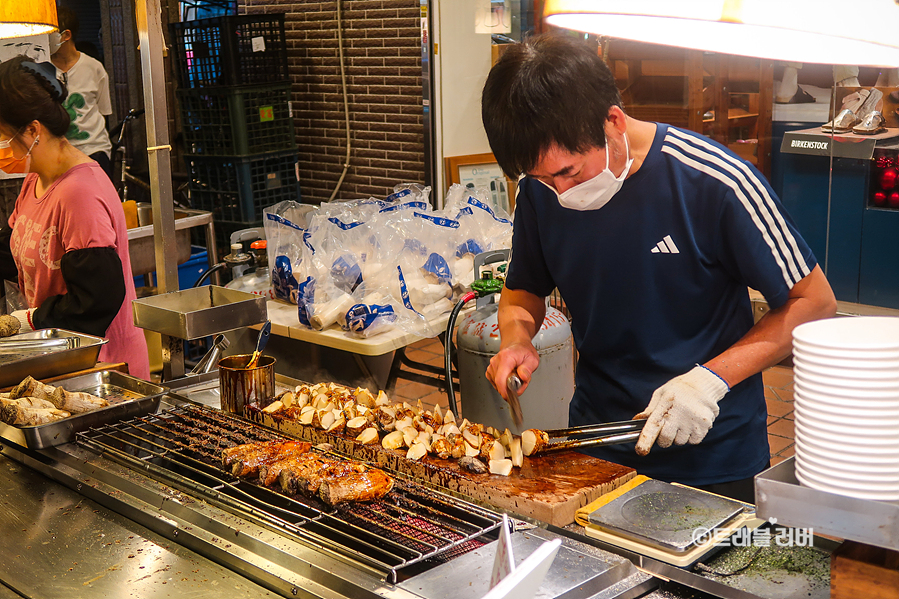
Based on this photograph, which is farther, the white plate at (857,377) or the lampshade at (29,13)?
the lampshade at (29,13)

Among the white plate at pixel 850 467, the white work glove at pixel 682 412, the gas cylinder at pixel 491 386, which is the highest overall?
the white plate at pixel 850 467

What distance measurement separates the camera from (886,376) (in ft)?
3.06

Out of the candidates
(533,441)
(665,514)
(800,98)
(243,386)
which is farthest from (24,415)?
(800,98)

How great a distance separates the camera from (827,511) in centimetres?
101

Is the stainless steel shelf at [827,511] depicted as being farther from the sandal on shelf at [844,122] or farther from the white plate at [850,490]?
the sandal on shelf at [844,122]

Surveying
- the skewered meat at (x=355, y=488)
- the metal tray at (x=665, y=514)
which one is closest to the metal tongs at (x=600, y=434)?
the metal tray at (x=665, y=514)

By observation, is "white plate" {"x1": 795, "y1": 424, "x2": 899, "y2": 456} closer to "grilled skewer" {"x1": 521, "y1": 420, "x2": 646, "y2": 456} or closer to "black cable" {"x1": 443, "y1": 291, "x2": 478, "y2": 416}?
"grilled skewer" {"x1": 521, "y1": 420, "x2": 646, "y2": 456}

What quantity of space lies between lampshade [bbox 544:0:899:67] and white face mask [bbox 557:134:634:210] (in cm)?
59

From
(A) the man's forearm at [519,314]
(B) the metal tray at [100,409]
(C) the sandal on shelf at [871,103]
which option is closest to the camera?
(B) the metal tray at [100,409]

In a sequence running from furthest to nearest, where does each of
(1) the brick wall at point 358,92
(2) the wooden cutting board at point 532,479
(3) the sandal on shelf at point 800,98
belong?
(1) the brick wall at point 358,92, (3) the sandal on shelf at point 800,98, (2) the wooden cutting board at point 532,479

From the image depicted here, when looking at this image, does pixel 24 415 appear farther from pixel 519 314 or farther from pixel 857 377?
pixel 857 377

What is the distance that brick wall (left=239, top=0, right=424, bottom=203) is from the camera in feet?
23.2

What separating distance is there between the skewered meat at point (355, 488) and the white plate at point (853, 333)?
914 mm

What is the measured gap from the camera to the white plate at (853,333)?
94 cm
